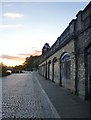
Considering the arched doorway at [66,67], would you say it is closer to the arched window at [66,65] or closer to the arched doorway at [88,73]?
the arched window at [66,65]

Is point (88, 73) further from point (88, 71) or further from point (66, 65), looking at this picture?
point (66, 65)

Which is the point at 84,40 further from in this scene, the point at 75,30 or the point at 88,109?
the point at 88,109

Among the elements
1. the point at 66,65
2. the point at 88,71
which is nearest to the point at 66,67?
the point at 66,65

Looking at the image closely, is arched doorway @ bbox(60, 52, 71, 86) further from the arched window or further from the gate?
the gate

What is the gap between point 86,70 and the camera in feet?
47.7

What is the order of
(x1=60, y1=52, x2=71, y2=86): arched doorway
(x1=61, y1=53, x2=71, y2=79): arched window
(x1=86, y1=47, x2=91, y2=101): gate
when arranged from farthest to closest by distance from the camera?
(x1=61, y1=53, x2=71, y2=79): arched window → (x1=60, y1=52, x2=71, y2=86): arched doorway → (x1=86, y1=47, x2=91, y2=101): gate

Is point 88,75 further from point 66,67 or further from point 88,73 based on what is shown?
point 66,67

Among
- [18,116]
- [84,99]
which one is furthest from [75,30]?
[18,116]

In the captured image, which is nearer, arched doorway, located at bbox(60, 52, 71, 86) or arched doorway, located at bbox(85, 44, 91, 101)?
arched doorway, located at bbox(85, 44, 91, 101)

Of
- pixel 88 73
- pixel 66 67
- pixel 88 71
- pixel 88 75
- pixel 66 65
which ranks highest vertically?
pixel 66 65

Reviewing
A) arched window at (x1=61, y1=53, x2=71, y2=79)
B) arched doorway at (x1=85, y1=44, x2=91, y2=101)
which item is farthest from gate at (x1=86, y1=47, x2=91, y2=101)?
arched window at (x1=61, y1=53, x2=71, y2=79)

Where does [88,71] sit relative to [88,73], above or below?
above

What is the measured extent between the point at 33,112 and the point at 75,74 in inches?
257

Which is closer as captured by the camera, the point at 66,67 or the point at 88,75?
the point at 88,75
